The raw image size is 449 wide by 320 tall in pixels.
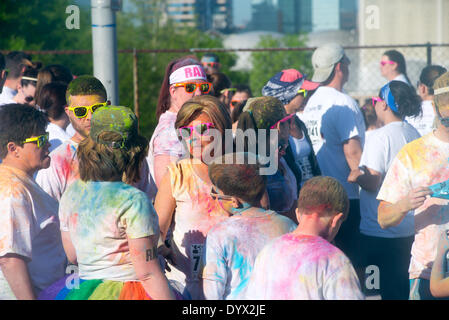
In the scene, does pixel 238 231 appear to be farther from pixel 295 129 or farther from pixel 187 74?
pixel 187 74

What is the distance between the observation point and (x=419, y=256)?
3.09 m

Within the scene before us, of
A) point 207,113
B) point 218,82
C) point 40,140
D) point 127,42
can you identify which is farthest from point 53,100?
point 127,42

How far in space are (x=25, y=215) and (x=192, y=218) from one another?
76 centimetres

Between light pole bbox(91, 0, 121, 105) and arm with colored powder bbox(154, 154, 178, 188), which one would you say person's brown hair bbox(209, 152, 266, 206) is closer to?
arm with colored powder bbox(154, 154, 178, 188)

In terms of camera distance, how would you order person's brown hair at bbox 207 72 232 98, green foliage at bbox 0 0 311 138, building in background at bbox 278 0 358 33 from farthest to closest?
building in background at bbox 278 0 358 33 < green foliage at bbox 0 0 311 138 < person's brown hair at bbox 207 72 232 98

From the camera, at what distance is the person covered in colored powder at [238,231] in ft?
8.21

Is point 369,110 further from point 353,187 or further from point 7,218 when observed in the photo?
point 7,218

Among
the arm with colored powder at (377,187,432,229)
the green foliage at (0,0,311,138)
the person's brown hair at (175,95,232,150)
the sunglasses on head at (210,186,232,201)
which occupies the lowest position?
the arm with colored powder at (377,187,432,229)

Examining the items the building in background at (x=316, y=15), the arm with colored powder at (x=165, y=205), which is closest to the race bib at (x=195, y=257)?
the arm with colored powder at (x=165, y=205)

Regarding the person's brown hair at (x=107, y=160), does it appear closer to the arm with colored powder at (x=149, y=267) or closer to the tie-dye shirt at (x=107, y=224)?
the tie-dye shirt at (x=107, y=224)

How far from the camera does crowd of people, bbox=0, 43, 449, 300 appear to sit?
235 cm

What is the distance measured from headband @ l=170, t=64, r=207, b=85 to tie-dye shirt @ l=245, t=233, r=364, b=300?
189 cm

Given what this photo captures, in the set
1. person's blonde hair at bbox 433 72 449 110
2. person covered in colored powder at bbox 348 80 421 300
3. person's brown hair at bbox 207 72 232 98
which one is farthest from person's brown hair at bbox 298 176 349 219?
person's brown hair at bbox 207 72 232 98

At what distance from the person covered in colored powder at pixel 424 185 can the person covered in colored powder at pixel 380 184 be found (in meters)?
0.78
